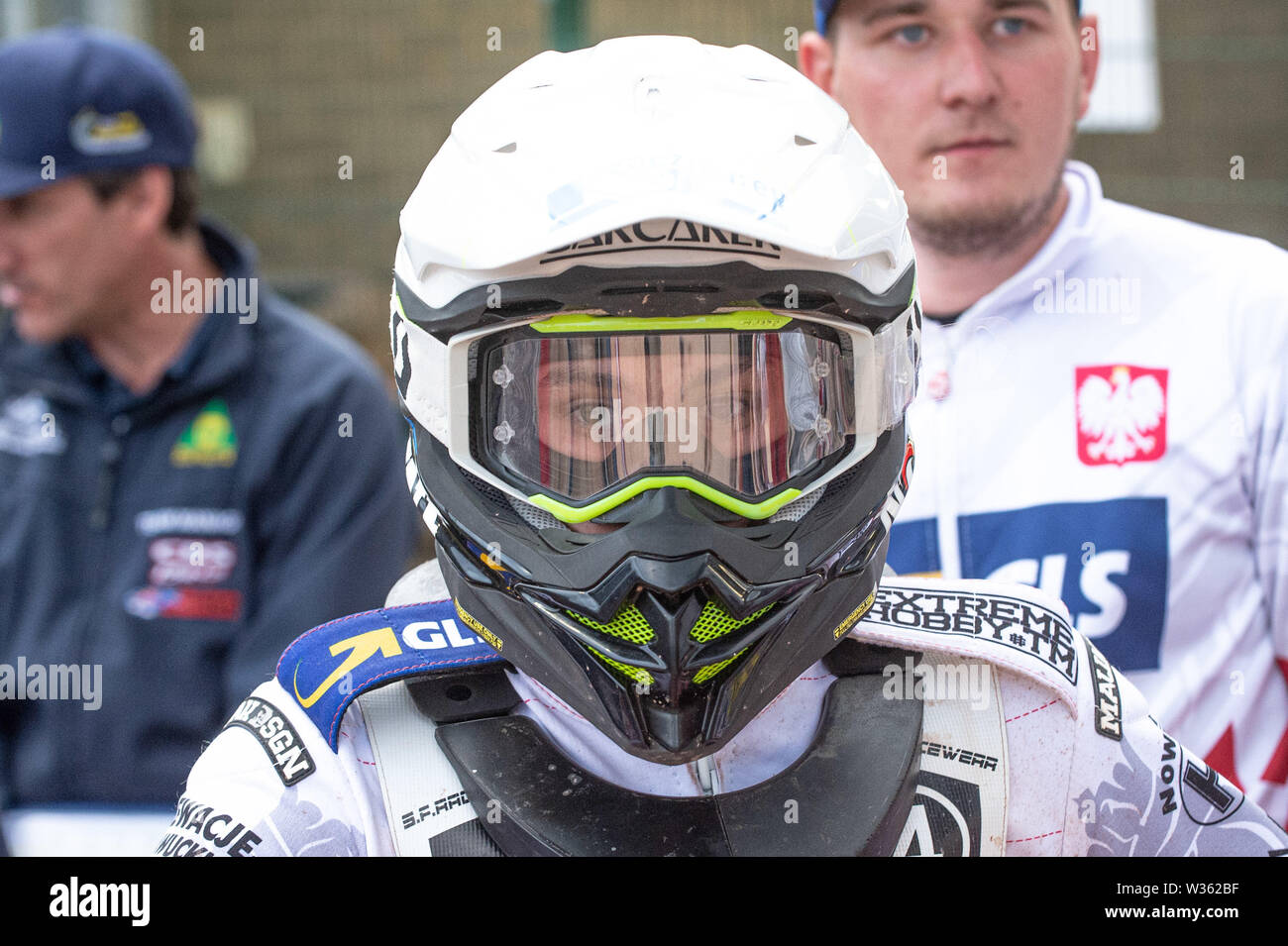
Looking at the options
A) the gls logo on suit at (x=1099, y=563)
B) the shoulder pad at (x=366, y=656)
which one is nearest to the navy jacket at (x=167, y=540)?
the shoulder pad at (x=366, y=656)

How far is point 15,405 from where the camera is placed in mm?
3564

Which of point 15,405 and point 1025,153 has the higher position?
point 1025,153

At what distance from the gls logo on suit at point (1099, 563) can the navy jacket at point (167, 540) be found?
1.59 m

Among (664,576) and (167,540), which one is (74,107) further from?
(664,576)

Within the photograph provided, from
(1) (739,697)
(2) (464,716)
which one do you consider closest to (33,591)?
(2) (464,716)

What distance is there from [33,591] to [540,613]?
2.10m

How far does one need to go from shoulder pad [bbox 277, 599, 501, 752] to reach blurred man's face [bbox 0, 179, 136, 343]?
2.01m

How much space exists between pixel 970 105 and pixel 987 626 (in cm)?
120

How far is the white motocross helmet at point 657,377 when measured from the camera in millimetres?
1711

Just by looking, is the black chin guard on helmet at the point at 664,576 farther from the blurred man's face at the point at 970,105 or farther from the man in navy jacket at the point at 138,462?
the man in navy jacket at the point at 138,462

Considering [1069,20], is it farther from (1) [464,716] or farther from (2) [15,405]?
(2) [15,405]

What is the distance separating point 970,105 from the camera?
2.69 m

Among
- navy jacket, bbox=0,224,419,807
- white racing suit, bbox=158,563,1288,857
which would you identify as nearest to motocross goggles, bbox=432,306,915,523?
white racing suit, bbox=158,563,1288,857

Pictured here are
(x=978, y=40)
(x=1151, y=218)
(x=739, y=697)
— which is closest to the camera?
(x=739, y=697)
